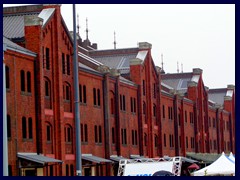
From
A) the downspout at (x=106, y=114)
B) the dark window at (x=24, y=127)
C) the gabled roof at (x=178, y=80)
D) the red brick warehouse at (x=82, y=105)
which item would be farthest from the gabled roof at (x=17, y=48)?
the gabled roof at (x=178, y=80)

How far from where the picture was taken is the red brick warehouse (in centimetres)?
3981

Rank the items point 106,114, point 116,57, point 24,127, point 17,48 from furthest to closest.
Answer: point 116,57
point 106,114
point 24,127
point 17,48

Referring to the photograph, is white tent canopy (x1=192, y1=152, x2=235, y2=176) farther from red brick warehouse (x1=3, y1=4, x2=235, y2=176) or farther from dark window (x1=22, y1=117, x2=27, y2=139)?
dark window (x1=22, y1=117, x2=27, y2=139)

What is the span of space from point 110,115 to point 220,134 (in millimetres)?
37590

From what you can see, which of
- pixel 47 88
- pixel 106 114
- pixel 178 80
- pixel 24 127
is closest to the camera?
pixel 24 127

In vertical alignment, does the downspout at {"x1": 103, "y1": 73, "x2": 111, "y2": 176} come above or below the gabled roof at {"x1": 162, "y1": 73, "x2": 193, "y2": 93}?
below

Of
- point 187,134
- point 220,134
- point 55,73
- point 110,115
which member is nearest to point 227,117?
point 220,134

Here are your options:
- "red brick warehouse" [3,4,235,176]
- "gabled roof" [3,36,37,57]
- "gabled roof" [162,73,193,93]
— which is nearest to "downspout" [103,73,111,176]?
"red brick warehouse" [3,4,235,176]

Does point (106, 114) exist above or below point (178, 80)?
below

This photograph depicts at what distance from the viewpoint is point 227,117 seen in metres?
92.6

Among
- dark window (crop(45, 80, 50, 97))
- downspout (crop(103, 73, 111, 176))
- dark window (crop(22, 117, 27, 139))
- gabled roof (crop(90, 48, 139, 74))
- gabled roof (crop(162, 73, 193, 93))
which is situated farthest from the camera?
gabled roof (crop(162, 73, 193, 93))

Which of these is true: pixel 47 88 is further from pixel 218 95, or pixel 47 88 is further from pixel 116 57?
pixel 218 95

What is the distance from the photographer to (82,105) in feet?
159

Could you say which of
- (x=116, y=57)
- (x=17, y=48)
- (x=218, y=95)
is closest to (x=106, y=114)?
(x=17, y=48)
